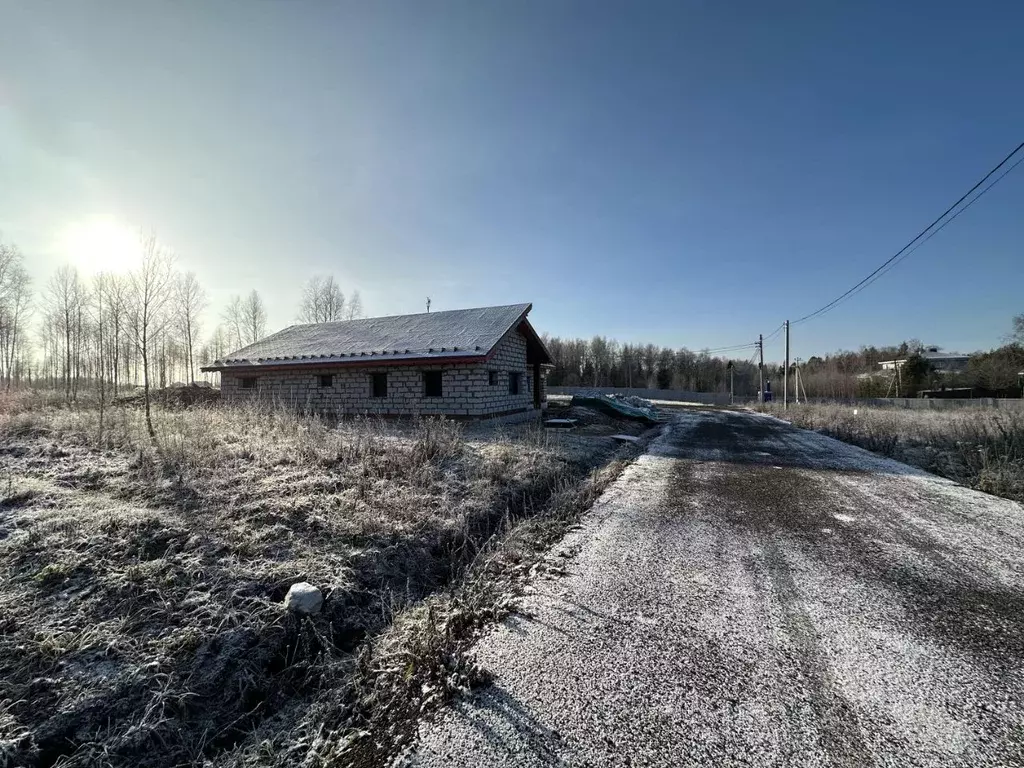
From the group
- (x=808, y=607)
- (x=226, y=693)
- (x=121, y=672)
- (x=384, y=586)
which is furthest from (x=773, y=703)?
(x=121, y=672)

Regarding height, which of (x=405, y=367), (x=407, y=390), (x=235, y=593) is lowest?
(x=235, y=593)

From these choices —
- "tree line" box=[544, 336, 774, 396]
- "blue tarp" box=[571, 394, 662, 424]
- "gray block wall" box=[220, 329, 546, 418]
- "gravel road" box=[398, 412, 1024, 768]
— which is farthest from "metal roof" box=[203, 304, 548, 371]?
"tree line" box=[544, 336, 774, 396]

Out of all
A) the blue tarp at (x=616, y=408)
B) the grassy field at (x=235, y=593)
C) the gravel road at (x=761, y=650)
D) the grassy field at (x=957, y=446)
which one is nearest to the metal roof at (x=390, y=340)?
the blue tarp at (x=616, y=408)

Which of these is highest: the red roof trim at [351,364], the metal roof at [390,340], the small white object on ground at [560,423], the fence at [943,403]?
the metal roof at [390,340]

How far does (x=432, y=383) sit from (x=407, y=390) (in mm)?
870

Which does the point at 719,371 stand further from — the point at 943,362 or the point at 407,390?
the point at 407,390

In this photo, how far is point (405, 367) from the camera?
514 inches

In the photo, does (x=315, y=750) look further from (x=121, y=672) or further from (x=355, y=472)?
(x=355, y=472)

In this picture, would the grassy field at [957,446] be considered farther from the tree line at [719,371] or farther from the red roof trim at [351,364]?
the tree line at [719,371]

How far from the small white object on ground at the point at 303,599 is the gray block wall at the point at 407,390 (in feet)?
29.9

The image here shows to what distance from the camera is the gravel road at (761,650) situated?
5.80ft

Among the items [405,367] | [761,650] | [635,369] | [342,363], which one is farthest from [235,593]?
[635,369]

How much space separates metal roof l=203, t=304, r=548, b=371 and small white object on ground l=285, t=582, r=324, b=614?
893 centimetres

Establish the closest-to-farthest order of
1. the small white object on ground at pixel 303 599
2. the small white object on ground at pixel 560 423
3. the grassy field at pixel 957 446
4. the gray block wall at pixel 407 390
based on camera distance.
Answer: the small white object on ground at pixel 303 599, the grassy field at pixel 957 446, the gray block wall at pixel 407 390, the small white object on ground at pixel 560 423
